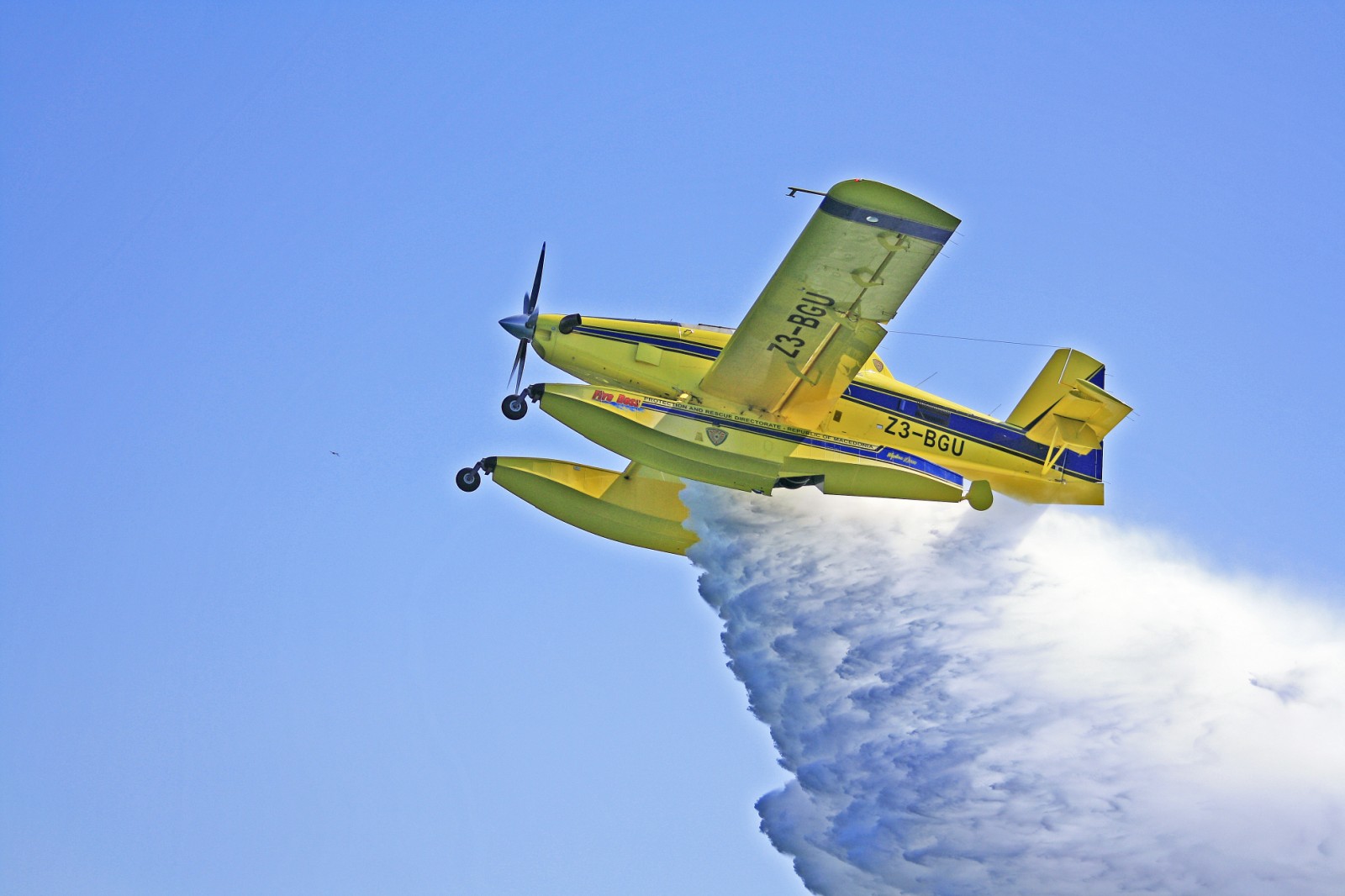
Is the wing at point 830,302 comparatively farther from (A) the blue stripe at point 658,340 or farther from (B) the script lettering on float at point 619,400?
(B) the script lettering on float at point 619,400

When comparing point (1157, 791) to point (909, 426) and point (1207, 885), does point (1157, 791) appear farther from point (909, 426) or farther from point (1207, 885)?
point (909, 426)

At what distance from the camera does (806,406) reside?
20375mm

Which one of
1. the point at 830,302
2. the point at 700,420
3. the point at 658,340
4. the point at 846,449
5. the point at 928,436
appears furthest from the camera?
the point at 928,436

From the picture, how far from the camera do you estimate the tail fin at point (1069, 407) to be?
2153 cm

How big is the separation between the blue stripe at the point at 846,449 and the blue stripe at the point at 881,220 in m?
3.60

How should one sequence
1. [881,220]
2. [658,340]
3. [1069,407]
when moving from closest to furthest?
[881,220] → [658,340] → [1069,407]

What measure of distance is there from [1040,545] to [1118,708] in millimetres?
2447

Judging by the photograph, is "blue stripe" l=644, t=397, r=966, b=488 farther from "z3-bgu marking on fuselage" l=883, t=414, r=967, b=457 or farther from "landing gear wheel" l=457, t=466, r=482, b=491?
"landing gear wheel" l=457, t=466, r=482, b=491

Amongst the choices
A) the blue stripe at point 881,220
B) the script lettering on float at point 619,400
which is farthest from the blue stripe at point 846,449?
the blue stripe at point 881,220

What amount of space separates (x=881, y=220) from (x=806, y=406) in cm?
343

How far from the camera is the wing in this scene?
17.6m

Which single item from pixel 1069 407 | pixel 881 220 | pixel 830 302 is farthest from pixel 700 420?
pixel 1069 407

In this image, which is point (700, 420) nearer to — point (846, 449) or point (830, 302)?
point (846, 449)

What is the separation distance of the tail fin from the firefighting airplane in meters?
0.02
